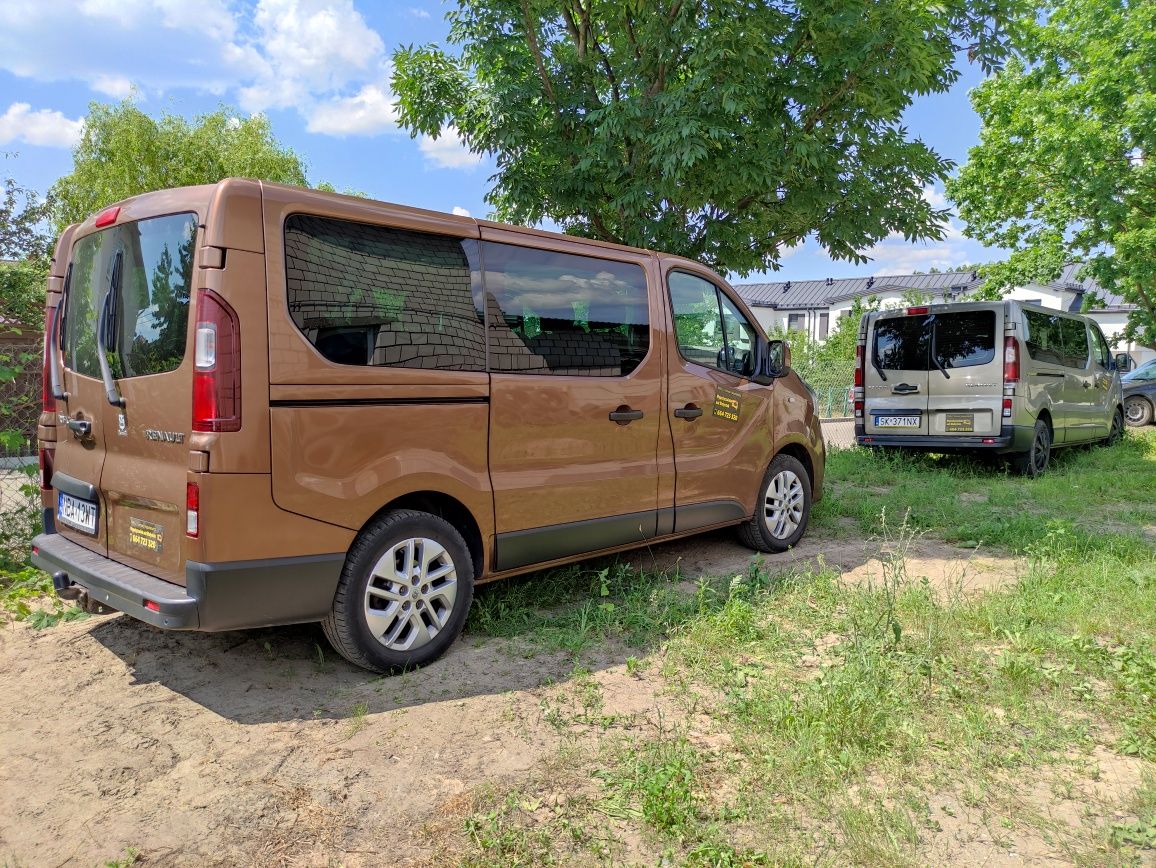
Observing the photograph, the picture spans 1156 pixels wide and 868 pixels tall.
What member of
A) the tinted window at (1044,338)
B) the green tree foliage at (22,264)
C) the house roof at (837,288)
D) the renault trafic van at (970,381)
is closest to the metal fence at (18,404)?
the green tree foliage at (22,264)

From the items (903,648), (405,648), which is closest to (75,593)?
(405,648)

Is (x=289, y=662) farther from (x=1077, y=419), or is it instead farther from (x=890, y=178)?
(x=1077, y=419)

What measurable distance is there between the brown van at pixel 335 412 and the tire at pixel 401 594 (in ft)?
0.03

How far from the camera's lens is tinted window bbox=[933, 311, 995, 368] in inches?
360

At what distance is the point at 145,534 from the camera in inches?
135

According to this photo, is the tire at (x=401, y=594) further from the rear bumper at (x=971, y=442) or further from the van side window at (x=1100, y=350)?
the van side window at (x=1100, y=350)

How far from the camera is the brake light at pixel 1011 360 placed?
29.4 feet

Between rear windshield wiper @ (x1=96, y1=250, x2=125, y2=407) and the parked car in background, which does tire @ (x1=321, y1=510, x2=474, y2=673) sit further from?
the parked car in background

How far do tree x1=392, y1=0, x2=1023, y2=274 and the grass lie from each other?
3.90 meters

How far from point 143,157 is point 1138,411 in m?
30.9

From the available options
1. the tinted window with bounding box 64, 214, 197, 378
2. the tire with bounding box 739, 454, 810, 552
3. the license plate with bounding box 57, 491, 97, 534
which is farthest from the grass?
the tinted window with bounding box 64, 214, 197, 378

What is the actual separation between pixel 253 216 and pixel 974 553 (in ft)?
17.7

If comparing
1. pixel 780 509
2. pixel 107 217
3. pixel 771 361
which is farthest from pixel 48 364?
pixel 780 509

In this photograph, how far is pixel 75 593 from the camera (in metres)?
3.85
